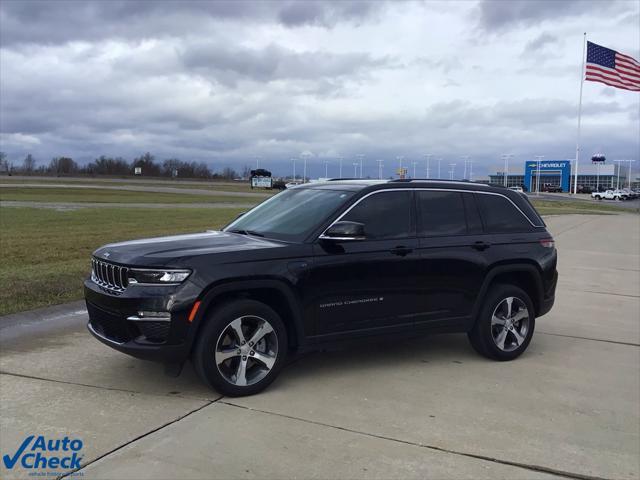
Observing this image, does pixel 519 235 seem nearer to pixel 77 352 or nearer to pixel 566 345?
pixel 566 345

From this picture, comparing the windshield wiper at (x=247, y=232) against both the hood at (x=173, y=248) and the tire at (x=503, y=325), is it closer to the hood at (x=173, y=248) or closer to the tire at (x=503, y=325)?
→ the hood at (x=173, y=248)

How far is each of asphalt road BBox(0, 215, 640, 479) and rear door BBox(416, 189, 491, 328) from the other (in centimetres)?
56

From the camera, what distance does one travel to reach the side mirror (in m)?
5.09

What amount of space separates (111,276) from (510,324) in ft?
12.6

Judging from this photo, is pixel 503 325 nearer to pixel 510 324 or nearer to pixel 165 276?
pixel 510 324

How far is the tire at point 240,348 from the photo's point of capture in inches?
186

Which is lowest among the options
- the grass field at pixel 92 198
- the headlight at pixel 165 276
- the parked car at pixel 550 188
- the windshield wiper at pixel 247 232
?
the grass field at pixel 92 198

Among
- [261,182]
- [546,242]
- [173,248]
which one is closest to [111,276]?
[173,248]

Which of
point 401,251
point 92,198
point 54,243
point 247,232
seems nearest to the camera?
point 401,251

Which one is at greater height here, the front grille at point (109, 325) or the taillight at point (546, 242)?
the taillight at point (546, 242)

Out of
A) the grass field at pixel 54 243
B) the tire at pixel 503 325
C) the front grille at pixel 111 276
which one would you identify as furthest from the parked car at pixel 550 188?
the front grille at pixel 111 276

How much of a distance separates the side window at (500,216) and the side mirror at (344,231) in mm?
1747

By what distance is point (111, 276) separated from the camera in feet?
16.2

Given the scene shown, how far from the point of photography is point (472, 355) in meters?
6.37
